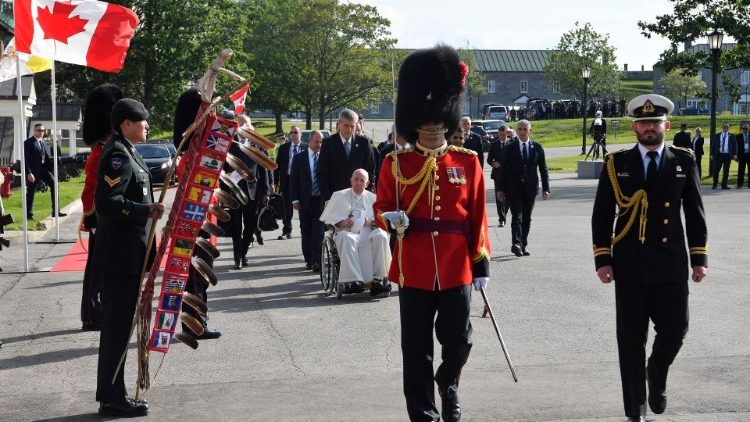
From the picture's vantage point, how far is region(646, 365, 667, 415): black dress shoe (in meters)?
6.90

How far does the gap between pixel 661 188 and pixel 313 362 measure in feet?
11.2

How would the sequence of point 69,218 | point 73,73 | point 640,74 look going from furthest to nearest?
point 640,74, point 73,73, point 69,218

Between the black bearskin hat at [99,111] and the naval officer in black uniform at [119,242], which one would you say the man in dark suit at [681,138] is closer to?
the black bearskin hat at [99,111]

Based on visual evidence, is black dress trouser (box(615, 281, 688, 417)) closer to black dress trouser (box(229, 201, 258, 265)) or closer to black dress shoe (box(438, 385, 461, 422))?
black dress shoe (box(438, 385, 461, 422))

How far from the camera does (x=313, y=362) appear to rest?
9.00 meters

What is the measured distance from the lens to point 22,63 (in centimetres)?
1834

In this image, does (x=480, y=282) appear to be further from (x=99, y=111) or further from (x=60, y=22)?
(x=60, y=22)

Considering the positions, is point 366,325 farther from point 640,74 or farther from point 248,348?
point 640,74

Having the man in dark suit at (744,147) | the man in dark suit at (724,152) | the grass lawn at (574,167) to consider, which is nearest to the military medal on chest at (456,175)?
the man in dark suit at (724,152)

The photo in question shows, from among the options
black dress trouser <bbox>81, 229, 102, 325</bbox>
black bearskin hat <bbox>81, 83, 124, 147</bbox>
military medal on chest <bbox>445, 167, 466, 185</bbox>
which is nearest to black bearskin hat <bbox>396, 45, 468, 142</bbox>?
military medal on chest <bbox>445, 167, 466, 185</bbox>

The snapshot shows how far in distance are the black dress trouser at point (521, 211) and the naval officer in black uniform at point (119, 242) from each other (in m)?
9.05

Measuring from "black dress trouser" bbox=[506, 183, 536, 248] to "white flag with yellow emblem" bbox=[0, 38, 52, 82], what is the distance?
751 centimetres

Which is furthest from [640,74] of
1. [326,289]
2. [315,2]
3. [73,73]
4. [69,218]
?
[326,289]

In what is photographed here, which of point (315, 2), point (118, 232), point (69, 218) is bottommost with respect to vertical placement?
point (69, 218)
